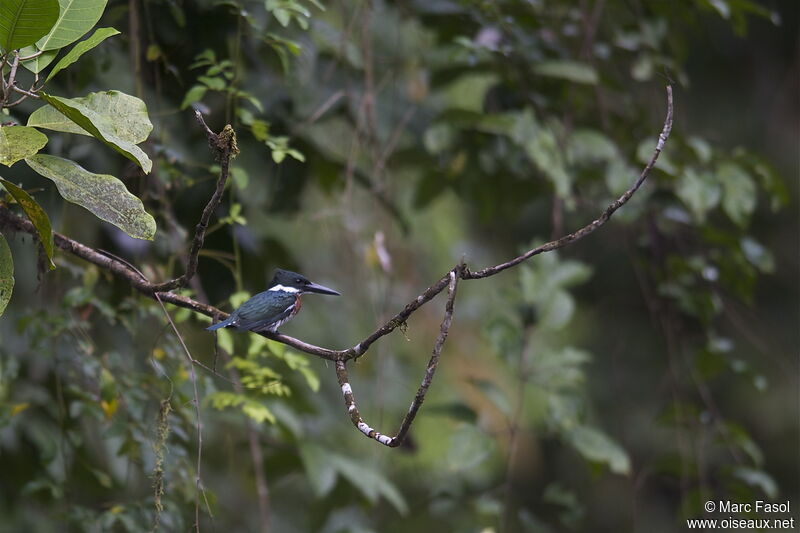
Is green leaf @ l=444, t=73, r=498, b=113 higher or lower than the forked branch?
lower

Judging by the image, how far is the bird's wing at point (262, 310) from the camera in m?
1.76

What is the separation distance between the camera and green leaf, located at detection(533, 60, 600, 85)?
2.95 m

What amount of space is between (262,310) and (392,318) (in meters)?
0.38

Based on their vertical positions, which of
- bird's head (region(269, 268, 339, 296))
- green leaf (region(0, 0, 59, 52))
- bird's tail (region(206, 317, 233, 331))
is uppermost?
green leaf (region(0, 0, 59, 52))


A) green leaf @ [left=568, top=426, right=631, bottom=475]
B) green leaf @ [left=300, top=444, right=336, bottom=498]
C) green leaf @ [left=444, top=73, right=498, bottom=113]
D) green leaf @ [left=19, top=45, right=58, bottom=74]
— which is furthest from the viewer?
green leaf @ [left=444, top=73, right=498, bottom=113]

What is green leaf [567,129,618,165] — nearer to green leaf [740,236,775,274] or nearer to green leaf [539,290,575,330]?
green leaf [539,290,575,330]

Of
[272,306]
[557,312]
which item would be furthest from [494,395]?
[272,306]

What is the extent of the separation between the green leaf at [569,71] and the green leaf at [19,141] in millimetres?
1909

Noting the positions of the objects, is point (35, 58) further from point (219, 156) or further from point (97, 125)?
point (219, 156)

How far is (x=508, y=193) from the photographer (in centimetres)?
338

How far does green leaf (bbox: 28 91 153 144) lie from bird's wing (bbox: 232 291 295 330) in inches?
15.3

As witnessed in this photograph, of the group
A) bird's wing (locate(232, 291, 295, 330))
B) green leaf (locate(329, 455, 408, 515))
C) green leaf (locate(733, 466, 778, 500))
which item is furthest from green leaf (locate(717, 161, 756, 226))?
bird's wing (locate(232, 291, 295, 330))

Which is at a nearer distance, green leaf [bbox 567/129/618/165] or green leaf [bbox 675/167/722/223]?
green leaf [bbox 675/167/722/223]

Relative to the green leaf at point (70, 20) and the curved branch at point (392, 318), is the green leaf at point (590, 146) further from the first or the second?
the green leaf at point (70, 20)
